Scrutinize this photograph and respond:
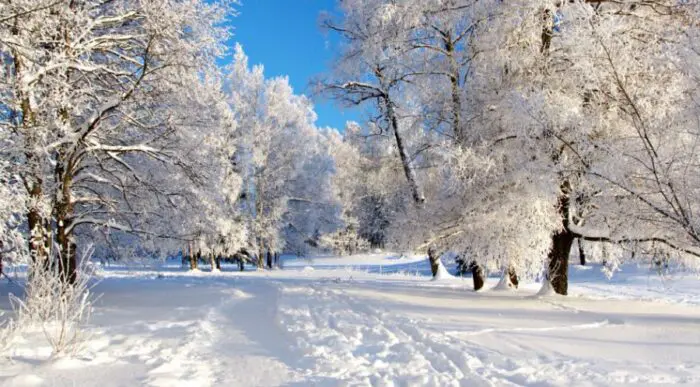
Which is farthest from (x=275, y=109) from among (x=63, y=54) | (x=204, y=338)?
(x=204, y=338)

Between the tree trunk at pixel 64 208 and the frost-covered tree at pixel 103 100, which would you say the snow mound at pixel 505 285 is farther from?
the tree trunk at pixel 64 208

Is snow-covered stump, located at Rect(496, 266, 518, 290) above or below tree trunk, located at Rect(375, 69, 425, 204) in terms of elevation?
below

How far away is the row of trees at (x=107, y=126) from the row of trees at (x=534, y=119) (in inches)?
163

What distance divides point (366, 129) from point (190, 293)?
6827mm

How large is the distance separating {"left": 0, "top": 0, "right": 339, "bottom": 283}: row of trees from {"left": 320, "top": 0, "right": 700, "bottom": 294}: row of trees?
13.6 ft

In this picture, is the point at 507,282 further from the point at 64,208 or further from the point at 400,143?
the point at 64,208

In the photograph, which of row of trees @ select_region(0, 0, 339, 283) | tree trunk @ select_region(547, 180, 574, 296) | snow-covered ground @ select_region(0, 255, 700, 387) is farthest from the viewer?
tree trunk @ select_region(547, 180, 574, 296)

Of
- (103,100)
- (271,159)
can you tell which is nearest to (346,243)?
(271,159)

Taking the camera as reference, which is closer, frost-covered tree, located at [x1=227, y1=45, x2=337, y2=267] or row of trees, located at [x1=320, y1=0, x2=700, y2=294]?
row of trees, located at [x1=320, y1=0, x2=700, y2=294]

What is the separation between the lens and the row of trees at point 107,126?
22.6ft

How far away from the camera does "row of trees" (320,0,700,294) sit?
20.2 ft

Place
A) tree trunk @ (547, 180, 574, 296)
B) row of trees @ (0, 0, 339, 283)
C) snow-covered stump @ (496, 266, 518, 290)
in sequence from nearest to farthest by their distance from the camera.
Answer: row of trees @ (0, 0, 339, 283), tree trunk @ (547, 180, 574, 296), snow-covered stump @ (496, 266, 518, 290)

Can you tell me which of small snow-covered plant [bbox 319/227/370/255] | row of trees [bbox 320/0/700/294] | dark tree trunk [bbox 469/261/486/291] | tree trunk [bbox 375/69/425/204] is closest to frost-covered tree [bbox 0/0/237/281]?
row of trees [bbox 320/0/700/294]

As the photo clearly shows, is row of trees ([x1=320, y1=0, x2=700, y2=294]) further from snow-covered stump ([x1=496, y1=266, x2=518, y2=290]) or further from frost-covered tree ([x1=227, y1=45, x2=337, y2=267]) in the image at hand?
frost-covered tree ([x1=227, y1=45, x2=337, y2=267])
